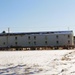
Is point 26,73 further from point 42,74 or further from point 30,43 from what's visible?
point 30,43

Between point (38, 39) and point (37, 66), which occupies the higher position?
point (38, 39)

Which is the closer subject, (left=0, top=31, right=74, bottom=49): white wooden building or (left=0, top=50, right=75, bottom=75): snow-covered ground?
(left=0, top=50, right=75, bottom=75): snow-covered ground

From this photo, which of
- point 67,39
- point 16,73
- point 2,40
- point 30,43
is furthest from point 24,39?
point 16,73

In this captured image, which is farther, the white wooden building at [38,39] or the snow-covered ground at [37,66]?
the white wooden building at [38,39]

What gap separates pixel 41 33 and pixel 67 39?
10.2 meters

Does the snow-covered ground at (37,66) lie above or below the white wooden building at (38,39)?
below

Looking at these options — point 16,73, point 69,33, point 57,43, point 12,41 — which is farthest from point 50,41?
point 16,73

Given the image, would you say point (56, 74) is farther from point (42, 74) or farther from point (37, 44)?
point (37, 44)

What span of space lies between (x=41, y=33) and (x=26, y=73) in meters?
71.0

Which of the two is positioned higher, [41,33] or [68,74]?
[41,33]

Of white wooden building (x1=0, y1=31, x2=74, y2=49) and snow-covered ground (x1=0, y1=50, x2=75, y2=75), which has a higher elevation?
white wooden building (x1=0, y1=31, x2=74, y2=49)

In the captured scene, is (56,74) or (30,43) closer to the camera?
(56,74)

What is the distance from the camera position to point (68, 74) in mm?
10742

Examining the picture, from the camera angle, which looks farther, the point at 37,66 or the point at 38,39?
the point at 38,39
